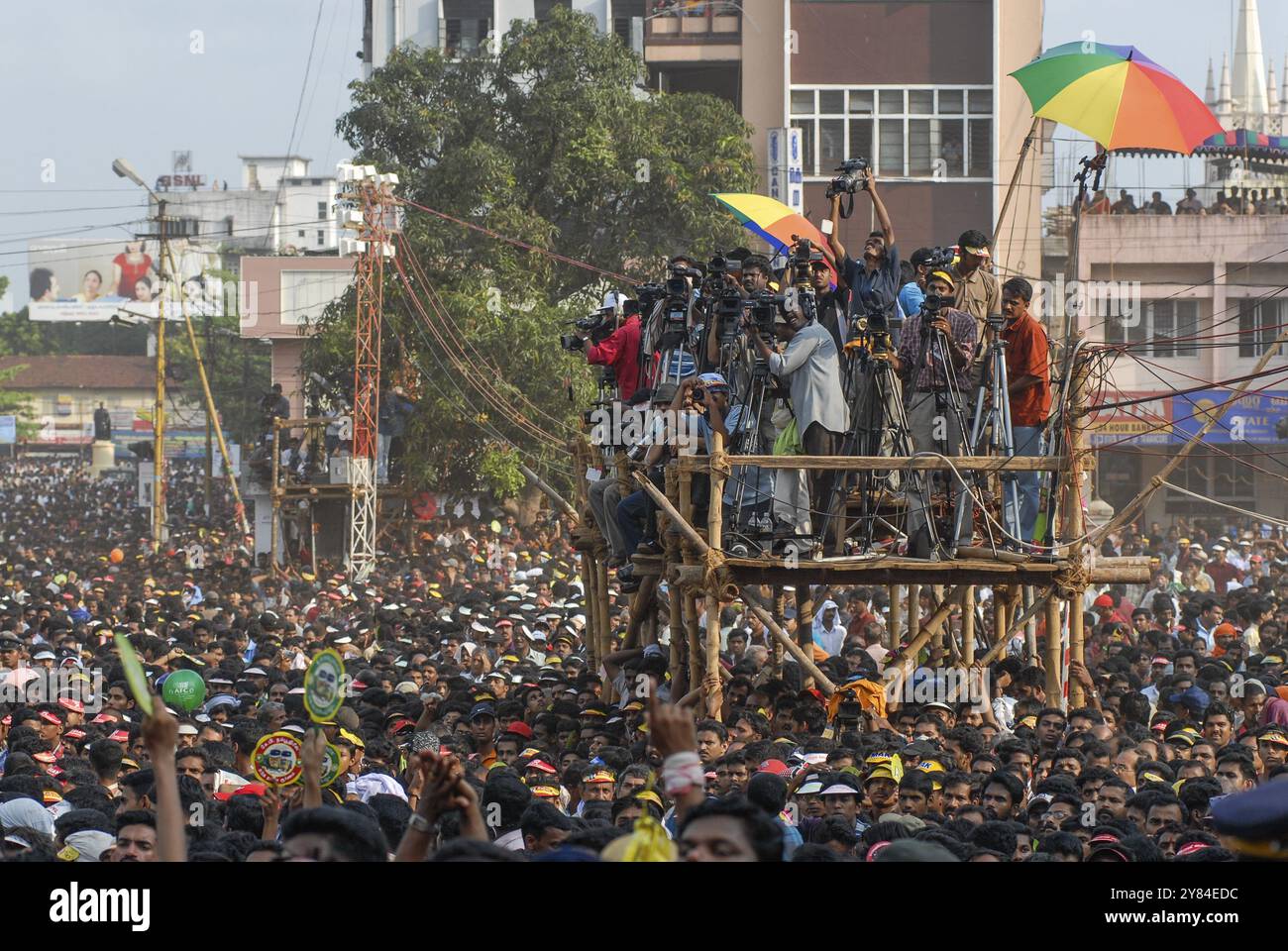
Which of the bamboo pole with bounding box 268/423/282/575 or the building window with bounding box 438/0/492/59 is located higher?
the building window with bounding box 438/0/492/59

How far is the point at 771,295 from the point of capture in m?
11.5

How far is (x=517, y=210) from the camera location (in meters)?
34.3

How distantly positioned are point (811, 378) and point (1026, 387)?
1377mm

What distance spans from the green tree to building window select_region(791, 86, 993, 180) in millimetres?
2645

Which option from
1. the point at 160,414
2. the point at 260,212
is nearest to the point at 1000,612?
the point at 160,414

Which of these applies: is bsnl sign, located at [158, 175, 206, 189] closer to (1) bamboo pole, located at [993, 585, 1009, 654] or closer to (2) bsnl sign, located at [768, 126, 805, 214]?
(2) bsnl sign, located at [768, 126, 805, 214]

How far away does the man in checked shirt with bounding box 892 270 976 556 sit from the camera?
11391 mm

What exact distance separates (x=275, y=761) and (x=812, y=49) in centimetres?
3413

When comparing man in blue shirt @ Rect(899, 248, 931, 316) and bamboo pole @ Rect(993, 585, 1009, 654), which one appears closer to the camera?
man in blue shirt @ Rect(899, 248, 931, 316)

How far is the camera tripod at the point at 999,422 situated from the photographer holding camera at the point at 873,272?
2.52ft

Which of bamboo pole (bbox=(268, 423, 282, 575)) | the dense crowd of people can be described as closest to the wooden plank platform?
the dense crowd of people

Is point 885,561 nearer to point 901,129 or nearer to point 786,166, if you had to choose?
point 786,166

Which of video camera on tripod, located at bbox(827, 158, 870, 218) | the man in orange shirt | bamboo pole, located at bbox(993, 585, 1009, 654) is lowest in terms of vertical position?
bamboo pole, located at bbox(993, 585, 1009, 654)
